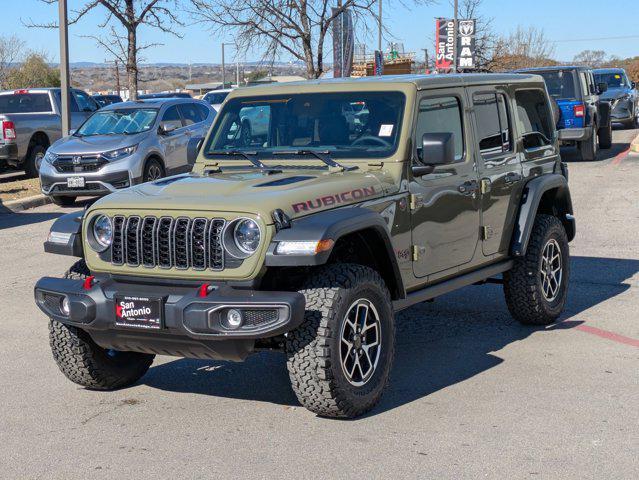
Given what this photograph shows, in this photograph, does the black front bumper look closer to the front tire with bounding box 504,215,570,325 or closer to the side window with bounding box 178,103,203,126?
the front tire with bounding box 504,215,570,325

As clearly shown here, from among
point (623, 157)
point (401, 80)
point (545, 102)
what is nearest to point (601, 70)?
point (623, 157)

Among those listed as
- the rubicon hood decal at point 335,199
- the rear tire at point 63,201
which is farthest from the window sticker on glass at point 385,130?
the rear tire at point 63,201

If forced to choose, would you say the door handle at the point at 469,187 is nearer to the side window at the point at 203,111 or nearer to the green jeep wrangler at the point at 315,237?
the green jeep wrangler at the point at 315,237

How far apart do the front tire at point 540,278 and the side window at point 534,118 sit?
24.5 inches

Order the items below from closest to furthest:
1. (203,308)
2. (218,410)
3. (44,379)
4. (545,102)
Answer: (203,308)
(218,410)
(44,379)
(545,102)

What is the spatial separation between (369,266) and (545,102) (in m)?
3.00

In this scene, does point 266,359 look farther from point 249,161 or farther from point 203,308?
point 203,308

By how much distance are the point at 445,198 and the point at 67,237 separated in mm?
2353

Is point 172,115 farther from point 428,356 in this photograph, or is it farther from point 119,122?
point 428,356

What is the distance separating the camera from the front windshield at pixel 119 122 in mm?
16856

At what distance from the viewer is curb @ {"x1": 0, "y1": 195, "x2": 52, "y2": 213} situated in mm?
16266

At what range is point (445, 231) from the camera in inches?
253

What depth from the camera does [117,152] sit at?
16.1 metres

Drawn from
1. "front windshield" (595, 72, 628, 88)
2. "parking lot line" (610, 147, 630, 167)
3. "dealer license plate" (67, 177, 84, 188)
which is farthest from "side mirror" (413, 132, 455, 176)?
"front windshield" (595, 72, 628, 88)
